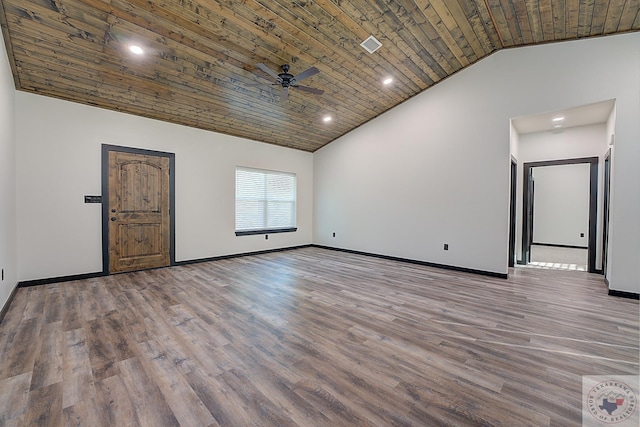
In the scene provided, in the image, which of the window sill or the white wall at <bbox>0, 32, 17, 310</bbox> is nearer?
the white wall at <bbox>0, 32, 17, 310</bbox>

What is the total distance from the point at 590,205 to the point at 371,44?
508 cm

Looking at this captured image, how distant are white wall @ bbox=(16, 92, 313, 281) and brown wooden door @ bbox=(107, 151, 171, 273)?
0.64 ft

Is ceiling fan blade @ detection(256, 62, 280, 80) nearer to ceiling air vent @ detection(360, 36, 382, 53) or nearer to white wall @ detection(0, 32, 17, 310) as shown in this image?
ceiling air vent @ detection(360, 36, 382, 53)

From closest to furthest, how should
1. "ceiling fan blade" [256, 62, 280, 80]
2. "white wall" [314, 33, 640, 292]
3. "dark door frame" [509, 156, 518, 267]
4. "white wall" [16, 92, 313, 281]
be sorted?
"ceiling fan blade" [256, 62, 280, 80]
"white wall" [314, 33, 640, 292]
"white wall" [16, 92, 313, 281]
"dark door frame" [509, 156, 518, 267]

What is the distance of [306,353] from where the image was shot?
2221 millimetres

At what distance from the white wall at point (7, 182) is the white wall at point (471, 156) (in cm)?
579

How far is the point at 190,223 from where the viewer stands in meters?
5.50

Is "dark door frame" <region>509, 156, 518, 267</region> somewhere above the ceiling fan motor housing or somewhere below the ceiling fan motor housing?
below

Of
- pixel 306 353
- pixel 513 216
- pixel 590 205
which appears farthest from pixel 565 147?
pixel 306 353

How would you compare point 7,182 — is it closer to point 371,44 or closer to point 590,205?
point 371,44

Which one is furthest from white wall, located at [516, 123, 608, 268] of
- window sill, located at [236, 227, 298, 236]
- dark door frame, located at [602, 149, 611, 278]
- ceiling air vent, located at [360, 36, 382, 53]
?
window sill, located at [236, 227, 298, 236]

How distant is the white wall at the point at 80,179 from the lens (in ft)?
12.9

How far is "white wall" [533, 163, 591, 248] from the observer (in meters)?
7.90

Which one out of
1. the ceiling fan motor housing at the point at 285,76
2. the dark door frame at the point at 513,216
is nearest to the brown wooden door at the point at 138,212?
the ceiling fan motor housing at the point at 285,76
